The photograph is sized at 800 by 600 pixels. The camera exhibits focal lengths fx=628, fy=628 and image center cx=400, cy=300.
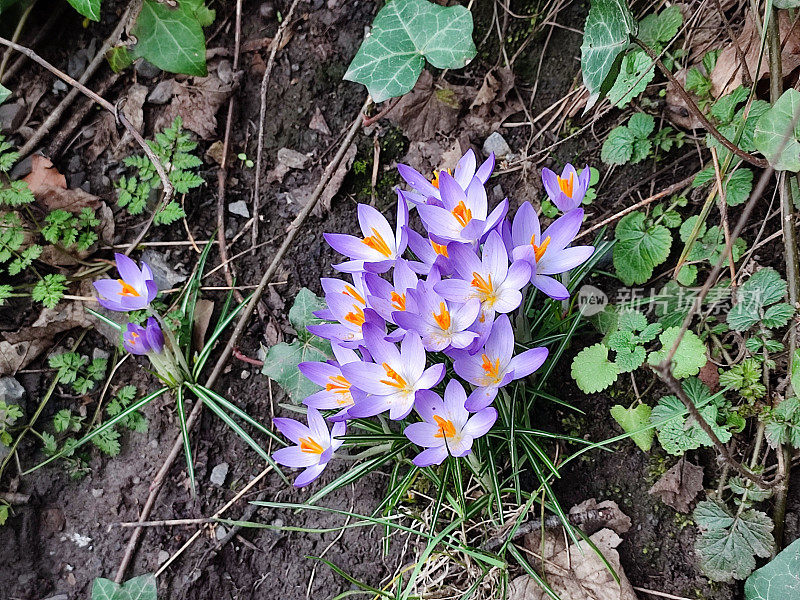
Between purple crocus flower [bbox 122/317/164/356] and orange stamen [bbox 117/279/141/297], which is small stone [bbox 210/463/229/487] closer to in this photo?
purple crocus flower [bbox 122/317/164/356]

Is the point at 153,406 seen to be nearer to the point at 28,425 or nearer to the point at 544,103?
the point at 28,425

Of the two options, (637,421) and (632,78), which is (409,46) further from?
(637,421)

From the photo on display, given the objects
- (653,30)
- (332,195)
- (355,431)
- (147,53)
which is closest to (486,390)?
(355,431)

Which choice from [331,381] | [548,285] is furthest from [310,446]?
[548,285]

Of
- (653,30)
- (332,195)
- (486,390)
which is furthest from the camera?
(332,195)

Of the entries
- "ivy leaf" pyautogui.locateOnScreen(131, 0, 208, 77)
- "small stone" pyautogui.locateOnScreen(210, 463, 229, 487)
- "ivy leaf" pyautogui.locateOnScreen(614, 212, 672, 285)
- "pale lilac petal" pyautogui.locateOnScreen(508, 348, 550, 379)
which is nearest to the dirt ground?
"small stone" pyautogui.locateOnScreen(210, 463, 229, 487)

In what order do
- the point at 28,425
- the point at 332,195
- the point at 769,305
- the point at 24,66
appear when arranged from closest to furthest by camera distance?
the point at 769,305
the point at 28,425
the point at 332,195
the point at 24,66
